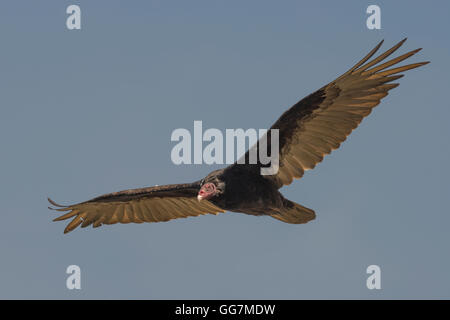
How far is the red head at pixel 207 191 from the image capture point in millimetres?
8352

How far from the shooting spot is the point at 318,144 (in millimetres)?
8531

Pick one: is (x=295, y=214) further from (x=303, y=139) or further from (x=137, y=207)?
(x=137, y=207)

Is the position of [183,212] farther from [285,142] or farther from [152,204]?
[285,142]

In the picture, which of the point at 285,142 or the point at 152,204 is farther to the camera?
the point at 152,204

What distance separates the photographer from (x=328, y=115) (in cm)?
845

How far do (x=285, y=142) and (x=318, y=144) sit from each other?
1.28ft

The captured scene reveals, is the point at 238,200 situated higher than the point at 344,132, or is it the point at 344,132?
the point at 344,132

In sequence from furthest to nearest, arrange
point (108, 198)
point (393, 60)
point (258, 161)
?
point (108, 198) < point (258, 161) < point (393, 60)

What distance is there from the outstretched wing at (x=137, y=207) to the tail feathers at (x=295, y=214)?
1222 mm

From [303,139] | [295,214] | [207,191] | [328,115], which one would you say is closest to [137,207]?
[207,191]

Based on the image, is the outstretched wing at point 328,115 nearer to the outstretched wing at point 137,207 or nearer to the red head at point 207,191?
the red head at point 207,191

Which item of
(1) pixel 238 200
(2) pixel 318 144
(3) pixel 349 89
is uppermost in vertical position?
(3) pixel 349 89

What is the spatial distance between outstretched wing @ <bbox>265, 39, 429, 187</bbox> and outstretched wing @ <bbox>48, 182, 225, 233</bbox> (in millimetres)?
1598

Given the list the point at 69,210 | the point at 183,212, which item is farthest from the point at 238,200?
the point at 69,210
